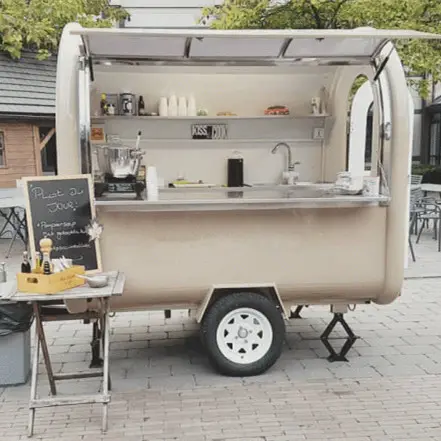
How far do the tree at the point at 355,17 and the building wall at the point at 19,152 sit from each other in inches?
170

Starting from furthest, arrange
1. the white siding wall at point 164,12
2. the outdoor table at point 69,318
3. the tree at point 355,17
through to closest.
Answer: the white siding wall at point 164,12 < the tree at point 355,17 < the outdoor table at point 69,318

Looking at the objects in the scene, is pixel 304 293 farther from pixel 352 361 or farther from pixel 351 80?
pixel 351 80

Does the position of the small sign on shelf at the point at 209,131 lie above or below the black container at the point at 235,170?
above

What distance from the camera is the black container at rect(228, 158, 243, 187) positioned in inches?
245

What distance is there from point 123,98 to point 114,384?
117 inches

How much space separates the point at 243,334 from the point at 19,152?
28.0 ft

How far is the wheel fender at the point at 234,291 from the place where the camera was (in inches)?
171

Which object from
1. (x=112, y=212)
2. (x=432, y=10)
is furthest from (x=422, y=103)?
(x=112, y=212)

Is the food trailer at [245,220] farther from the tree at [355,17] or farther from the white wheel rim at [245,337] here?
the tree at [355,17]

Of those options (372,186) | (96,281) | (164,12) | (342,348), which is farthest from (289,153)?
(164,12)

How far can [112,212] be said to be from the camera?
164 inches

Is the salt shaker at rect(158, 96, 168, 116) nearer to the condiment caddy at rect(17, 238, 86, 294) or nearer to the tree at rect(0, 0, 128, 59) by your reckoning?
the condiment caddy at rect(17, 238, 86, 294)

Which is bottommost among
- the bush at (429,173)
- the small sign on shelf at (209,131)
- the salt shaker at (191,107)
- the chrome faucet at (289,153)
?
the bush at (429,173)

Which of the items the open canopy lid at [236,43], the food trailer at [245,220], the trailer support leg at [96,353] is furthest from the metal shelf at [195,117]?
the trailer support leg at [96,353]
